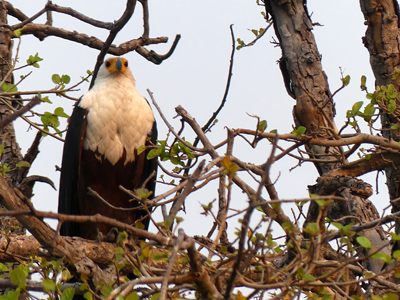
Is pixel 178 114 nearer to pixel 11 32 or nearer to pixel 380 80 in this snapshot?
pixel 380 80

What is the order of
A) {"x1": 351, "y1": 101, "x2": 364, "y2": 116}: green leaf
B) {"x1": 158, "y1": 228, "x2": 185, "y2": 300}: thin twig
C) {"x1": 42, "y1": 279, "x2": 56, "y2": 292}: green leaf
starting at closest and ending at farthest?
{"x1": 158, "y1": 228, "x2": 185, "y2": 300}: thin twig < {"x1": 42, "y1": 279, "x2": 56, "y2": 292}: green leaf < {"x1": 351, "y1": 101, "x2": 364, "y2": 116}: green leaf

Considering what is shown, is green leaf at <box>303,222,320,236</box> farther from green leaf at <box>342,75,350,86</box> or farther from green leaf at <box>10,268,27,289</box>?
green leaf at <box>342,75,350,86</box>

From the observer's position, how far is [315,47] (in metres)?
4.77

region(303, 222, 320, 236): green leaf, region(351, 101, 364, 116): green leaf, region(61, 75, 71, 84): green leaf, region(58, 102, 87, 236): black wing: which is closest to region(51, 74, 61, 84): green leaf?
region(61, 75, 71, 84): green leaf

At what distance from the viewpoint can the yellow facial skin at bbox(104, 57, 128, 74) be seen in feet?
16.2

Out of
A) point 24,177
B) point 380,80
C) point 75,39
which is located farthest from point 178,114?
point 75,39

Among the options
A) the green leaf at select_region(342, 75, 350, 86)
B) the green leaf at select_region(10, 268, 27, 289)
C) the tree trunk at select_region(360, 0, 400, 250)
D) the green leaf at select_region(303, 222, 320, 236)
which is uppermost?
the tree trunk at select_region(360, 0, 400, 250)

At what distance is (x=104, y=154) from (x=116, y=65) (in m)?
0.85

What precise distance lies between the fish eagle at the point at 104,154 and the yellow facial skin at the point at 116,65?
0.26 m

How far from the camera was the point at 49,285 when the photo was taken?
220cm

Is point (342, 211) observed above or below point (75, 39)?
Answer: below

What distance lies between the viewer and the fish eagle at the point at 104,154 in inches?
176

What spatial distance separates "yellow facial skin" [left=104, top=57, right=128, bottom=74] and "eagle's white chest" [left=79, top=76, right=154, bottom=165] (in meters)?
0.36

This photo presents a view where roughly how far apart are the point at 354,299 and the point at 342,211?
6.84 feet
